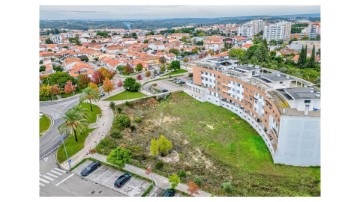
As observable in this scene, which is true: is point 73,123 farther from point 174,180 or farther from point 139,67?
point 139,67

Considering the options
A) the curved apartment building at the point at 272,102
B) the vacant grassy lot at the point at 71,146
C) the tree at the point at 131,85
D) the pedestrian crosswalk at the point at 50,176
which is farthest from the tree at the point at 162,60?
the pedestrian crosswalk at the point at 50,176

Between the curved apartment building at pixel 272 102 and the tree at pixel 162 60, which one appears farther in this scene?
the tree at pixel 162 60

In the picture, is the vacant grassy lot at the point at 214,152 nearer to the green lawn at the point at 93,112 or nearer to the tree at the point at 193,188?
the tree at the point at 193,188

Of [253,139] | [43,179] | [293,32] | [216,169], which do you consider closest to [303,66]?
[253,139]

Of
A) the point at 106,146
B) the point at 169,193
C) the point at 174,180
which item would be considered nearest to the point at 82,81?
the point at 106,146

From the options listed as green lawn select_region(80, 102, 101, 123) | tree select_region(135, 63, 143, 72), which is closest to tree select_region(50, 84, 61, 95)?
green lawn select_region(80, 102, 101, 123)

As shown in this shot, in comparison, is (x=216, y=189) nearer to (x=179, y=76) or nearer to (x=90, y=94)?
(x=90, y=94)
